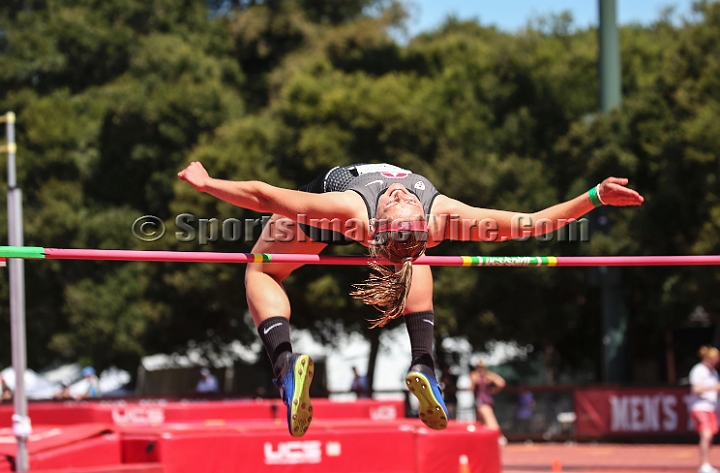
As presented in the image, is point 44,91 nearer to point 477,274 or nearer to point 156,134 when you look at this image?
point 156,134

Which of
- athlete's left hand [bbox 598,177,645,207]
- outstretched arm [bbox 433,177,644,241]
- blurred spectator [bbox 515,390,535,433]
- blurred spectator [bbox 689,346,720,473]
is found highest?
athlete's left hand [bbox 598,177,645,207]

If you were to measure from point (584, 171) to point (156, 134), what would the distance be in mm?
10177

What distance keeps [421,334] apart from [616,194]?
1.35 m

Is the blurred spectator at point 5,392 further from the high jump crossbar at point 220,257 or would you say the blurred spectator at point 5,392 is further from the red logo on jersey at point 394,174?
the red logo on jersey at point 394,174

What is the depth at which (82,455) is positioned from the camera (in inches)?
319

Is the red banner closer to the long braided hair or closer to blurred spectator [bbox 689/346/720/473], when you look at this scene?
blurred spectator [bbox 689/346/720/473]

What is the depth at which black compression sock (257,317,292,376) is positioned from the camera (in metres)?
5.34

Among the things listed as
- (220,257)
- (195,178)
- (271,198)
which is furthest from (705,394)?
(195,178)

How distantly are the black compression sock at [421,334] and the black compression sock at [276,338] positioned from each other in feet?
2.40

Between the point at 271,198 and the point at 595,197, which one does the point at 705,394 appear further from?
the point at 271,198

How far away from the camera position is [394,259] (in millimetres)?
5117

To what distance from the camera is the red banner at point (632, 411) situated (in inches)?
592

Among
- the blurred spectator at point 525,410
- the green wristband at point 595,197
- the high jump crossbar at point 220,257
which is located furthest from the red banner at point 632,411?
the green wristband at point 595,197

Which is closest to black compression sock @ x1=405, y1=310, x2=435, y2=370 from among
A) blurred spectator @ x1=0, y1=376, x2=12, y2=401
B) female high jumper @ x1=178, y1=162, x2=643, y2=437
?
female high jumper @ x1=178, y1=162, x2=643, y2=437
